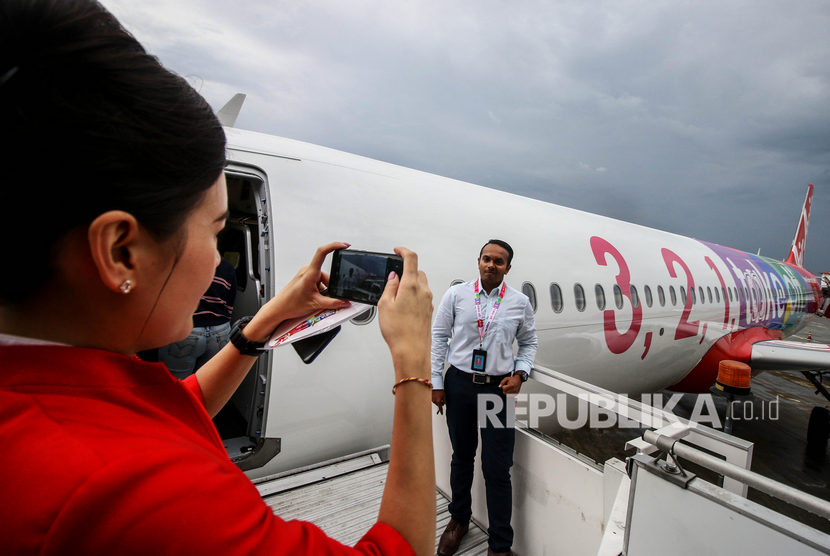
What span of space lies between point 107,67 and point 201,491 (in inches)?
21.6

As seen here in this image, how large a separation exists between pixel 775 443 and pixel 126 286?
9.95m

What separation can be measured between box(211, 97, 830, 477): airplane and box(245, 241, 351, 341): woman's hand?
0.11 m

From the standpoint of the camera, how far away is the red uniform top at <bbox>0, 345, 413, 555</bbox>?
44 cm

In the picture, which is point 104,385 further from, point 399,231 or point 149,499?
point 399,231

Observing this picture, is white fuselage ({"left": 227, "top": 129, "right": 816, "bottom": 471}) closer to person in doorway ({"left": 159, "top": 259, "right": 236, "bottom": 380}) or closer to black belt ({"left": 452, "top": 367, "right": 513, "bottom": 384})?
black belt ({"left": 452, "top": 367, "right": 513, "bottom": 384})

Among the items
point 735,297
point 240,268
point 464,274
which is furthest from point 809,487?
point 240,268

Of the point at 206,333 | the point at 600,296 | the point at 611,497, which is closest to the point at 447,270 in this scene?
the point at 206,333

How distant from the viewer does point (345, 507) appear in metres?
2.29

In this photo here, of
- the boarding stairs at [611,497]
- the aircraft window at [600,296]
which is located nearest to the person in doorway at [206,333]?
the boarding stairs at [611,497]

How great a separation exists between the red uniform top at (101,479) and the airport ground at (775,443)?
576 centimetres

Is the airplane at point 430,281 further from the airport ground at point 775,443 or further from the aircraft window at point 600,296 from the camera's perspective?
the airport ground at point 775,443

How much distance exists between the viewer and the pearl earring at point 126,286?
595 mm

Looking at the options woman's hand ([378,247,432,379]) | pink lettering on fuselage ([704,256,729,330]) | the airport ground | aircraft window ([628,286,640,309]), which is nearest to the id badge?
woman's hand ([378,247,432,379])

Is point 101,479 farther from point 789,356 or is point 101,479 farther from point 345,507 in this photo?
point 789,356
